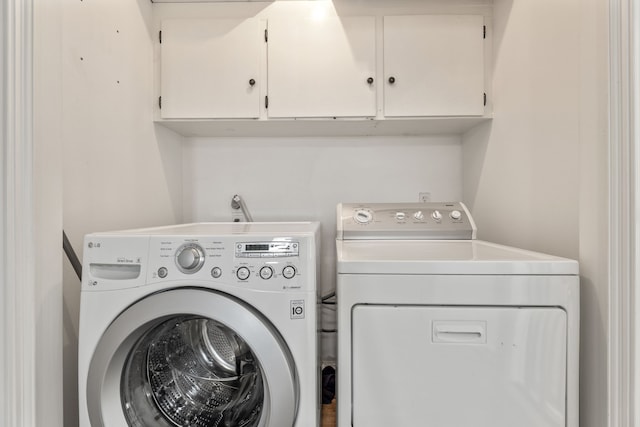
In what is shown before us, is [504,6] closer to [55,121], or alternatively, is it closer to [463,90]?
[463,90]

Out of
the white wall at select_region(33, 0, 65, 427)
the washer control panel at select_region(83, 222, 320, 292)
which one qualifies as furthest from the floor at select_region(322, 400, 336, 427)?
the white wall at select_region(33, 0, 65, 427)

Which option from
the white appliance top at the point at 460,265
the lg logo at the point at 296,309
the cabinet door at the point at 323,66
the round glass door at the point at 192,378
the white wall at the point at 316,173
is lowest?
the round glass door at the point at 192,378

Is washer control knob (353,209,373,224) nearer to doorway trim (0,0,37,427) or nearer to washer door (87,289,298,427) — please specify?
washer door (87,289,298,427)

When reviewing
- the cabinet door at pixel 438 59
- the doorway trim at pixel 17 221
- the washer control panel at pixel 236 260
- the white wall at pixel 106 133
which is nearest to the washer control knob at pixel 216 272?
the washer control panel at pixel 236 260

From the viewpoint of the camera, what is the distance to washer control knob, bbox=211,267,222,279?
2.92ft

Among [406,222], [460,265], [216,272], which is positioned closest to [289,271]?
[216,272]

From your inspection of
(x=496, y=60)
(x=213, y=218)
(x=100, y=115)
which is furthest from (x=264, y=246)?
(x=496, y=60)

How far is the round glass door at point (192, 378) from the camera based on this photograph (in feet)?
3.21

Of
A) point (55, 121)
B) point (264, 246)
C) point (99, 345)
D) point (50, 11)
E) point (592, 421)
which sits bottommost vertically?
point (592, 421)

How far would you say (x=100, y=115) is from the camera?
126cm

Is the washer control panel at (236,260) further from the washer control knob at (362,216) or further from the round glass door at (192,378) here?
the washer control knob at (362,216)

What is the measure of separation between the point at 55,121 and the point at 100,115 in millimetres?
295

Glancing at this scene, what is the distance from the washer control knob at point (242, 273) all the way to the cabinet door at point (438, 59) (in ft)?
3.77

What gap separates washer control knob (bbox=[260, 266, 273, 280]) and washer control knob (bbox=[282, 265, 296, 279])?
35 millimetres
